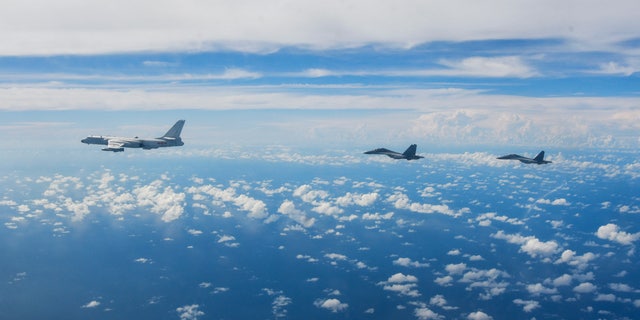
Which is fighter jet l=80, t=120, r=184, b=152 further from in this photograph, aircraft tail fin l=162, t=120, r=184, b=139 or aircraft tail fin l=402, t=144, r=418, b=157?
aircraft tail fin l=402, t=144, r=418, b=157

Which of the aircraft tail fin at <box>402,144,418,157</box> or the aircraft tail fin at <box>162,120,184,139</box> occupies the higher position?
the aircraft tail fin at <box>162,120,184,139</box>

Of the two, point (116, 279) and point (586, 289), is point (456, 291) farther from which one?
point (116, 279)

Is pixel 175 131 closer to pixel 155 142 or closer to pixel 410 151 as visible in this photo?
pixel 155 142

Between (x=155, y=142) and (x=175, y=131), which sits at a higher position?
(x=175, y=131)

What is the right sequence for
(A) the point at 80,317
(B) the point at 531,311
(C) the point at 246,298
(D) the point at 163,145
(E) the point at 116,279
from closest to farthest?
1. (D) the point at 163,145
2. (A) the point at 80,317
3. (B) the point at 531,311
4. (C) the point at 246,298
5. (E) the point at 116,279

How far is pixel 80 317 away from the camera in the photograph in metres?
160

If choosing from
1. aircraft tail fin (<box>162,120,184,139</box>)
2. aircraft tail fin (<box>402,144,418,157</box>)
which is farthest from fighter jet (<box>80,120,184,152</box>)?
aircraft tail fin (<box>402,144,418,157</box>)

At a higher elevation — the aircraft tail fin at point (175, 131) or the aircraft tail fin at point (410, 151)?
the aircraft tail fin at point (175, 131)

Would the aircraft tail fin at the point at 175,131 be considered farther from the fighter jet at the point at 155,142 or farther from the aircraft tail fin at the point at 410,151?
the aircraft tail fin at the point at 410,151

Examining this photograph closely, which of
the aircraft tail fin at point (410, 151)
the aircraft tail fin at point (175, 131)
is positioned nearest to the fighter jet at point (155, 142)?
the aircraft tail fin at point (175, 131)

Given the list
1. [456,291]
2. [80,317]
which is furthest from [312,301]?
[80,317]

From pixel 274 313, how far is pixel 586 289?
552 feet

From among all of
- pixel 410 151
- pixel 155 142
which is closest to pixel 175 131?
pixel 155 142

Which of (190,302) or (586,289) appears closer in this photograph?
(190,302)
